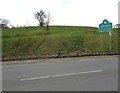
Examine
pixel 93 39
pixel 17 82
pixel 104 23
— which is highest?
pixel 104 23

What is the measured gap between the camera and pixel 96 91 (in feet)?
17.2

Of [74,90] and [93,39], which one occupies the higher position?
[93,39]

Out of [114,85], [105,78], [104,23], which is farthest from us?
[104,23]

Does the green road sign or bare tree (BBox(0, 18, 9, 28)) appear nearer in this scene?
the green road sign

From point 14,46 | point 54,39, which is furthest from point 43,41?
point 14,46

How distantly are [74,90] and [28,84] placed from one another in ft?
7.23

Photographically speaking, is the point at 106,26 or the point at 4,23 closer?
the point at 106,26

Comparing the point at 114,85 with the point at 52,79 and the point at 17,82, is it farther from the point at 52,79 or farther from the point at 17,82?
the point at 17,82

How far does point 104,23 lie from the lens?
18.8 meters

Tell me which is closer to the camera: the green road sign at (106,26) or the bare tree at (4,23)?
the green road sign at (106,26)

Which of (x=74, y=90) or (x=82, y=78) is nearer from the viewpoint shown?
(x=74, y=90)

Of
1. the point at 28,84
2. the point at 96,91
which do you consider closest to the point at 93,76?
the point at 96,91

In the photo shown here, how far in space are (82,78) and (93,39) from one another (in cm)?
2293

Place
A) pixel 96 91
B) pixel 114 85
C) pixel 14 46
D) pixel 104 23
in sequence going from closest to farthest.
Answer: pixel 96 91, pixel 114 85, pixel 104 23, pixel 14 46
